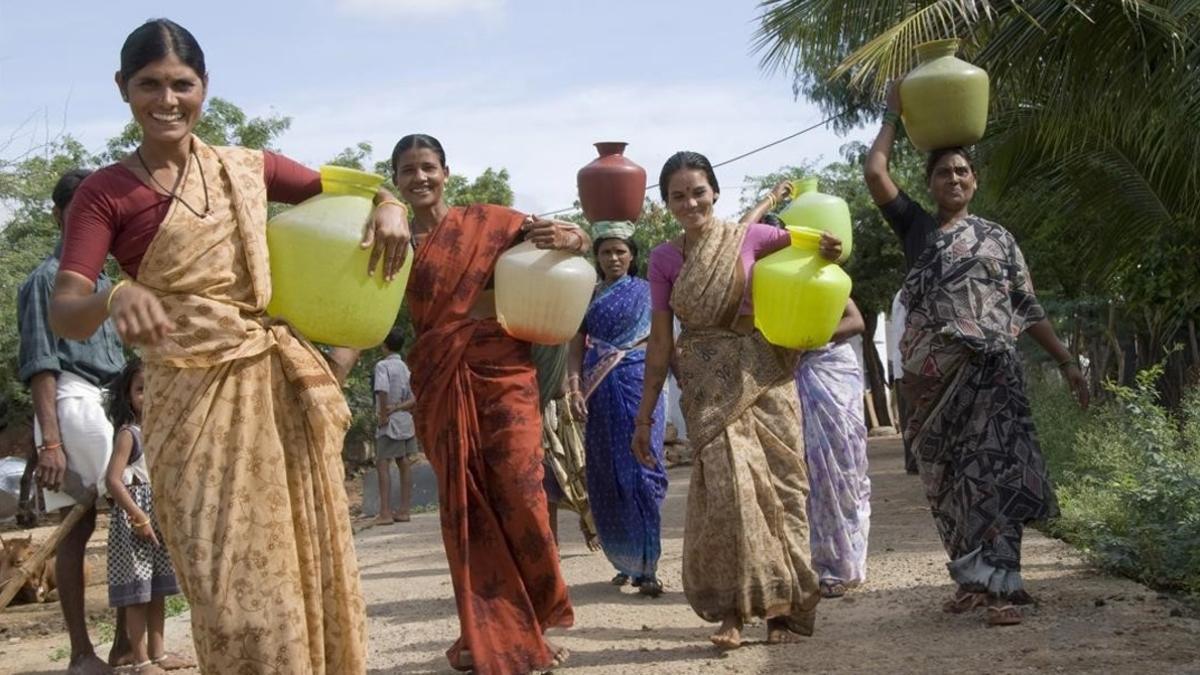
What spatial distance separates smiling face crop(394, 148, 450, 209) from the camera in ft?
17.4

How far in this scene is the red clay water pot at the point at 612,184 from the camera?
6.52 meters

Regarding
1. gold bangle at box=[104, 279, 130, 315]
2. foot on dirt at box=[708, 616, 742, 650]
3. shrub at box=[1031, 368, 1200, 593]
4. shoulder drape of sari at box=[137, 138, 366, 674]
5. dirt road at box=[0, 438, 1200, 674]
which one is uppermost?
gold bangle at box=[104, 279, 130, 315]

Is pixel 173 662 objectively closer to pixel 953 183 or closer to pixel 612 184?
pixel 612 184

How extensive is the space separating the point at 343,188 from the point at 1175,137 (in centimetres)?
860

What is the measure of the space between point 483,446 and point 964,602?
2062 millimetres

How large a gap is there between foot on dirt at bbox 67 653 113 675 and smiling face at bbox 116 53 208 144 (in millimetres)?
2704

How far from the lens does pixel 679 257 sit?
226 inches

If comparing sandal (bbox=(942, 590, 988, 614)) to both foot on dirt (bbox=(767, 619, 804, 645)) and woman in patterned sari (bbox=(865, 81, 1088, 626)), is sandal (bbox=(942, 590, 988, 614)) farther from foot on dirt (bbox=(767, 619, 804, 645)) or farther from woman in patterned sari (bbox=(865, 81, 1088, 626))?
foot on dirt (bbox=(767, 619, 804, 645))

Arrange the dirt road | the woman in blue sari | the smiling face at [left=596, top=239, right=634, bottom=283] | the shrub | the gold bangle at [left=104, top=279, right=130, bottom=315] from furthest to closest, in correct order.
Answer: the smiling face at [left=596, top=239, right=634, bottom=283]
the woman in blue sari
the shrub
the dirt road
the gold bangle at [left=104, top=279, right=130, bottom=315]

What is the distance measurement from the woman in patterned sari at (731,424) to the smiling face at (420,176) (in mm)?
944

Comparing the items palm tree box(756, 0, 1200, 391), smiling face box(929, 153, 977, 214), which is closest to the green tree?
palm tree box(756, 0, 1200, 391)

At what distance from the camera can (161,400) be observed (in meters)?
3.57

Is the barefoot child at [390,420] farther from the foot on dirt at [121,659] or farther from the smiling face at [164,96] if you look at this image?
the smiling face at [164,96]

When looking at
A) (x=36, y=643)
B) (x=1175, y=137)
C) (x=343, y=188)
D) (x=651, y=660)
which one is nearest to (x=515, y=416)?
(x=651, y=660)
